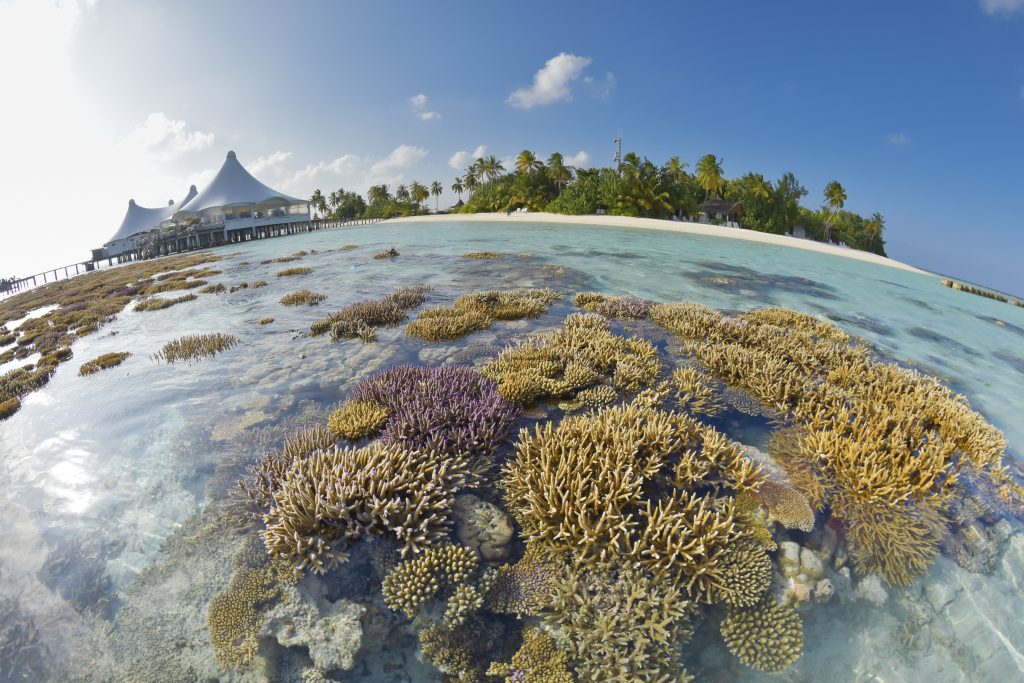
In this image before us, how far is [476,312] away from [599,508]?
249 inches

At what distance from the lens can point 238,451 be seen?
4719 mm

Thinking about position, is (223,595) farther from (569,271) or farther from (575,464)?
(569,271)

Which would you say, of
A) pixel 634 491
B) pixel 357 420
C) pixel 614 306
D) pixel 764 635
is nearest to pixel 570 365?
pixel 634 491

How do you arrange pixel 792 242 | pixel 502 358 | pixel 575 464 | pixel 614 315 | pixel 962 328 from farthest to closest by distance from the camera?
pixel 792 242 < pixel 962 328 < pixel 614 315 < pixel 502 358 < pixel 575 464

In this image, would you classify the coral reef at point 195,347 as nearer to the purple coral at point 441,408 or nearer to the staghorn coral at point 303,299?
the staghorn coral at point 303,299

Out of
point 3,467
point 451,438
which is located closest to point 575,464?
point 451,438

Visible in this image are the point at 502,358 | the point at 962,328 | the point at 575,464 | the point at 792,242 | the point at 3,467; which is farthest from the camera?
the point at 792,242

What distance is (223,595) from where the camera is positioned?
3.19 m

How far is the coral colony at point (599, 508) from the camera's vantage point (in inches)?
116

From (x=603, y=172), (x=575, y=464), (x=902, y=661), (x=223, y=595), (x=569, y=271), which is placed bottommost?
(x=902, y=661)

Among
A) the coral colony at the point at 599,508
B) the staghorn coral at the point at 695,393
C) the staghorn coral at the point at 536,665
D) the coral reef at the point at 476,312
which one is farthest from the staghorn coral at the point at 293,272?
the staghorn coral at the point at 536,665

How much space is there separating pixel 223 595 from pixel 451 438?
2333mm

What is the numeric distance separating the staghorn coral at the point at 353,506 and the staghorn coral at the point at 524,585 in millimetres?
633

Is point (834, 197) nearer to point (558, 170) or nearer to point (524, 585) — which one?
point (558, 170)
